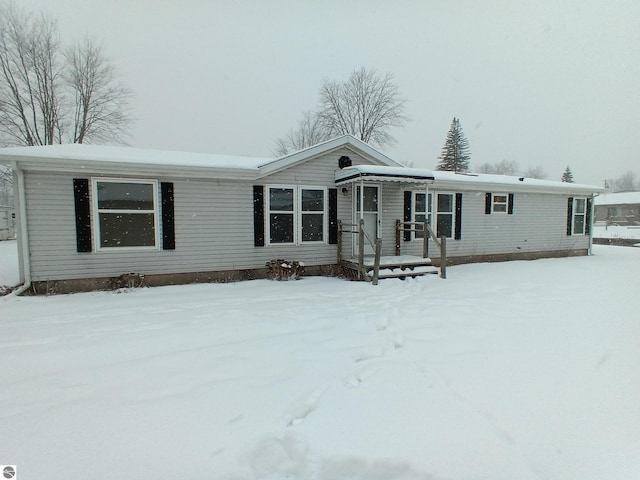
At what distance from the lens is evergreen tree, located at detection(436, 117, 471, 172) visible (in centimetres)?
3928

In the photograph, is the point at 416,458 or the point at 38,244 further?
the point at 38,244

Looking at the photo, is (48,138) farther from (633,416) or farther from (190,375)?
(633,416)

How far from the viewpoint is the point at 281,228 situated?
8.55 m

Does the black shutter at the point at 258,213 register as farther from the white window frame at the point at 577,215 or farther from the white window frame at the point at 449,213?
the white window frame at the point at 577,215

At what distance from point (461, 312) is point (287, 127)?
125 ft

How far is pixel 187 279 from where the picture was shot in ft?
25.3

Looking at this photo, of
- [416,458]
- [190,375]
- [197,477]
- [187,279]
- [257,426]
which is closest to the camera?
[197,477]

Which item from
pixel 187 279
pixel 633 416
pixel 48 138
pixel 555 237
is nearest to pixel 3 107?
pixel 48 138

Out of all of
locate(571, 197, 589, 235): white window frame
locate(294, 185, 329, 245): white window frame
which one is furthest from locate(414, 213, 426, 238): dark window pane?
locate(571, 197, 589, 235): white window frame

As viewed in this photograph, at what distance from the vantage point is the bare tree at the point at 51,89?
825 inches

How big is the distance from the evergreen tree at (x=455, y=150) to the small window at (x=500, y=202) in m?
29.6

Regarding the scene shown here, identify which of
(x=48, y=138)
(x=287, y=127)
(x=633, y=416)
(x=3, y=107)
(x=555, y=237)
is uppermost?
(x=287, y=127)

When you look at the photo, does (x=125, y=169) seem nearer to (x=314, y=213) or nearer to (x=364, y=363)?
(x=314, y=213)

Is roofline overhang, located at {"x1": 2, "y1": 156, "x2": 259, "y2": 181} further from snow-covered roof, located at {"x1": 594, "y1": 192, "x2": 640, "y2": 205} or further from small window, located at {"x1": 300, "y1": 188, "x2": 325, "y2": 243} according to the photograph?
snow-covered roof, located at {"x1": 594, "y1": 192, "x2": 640, "y2": 205}
